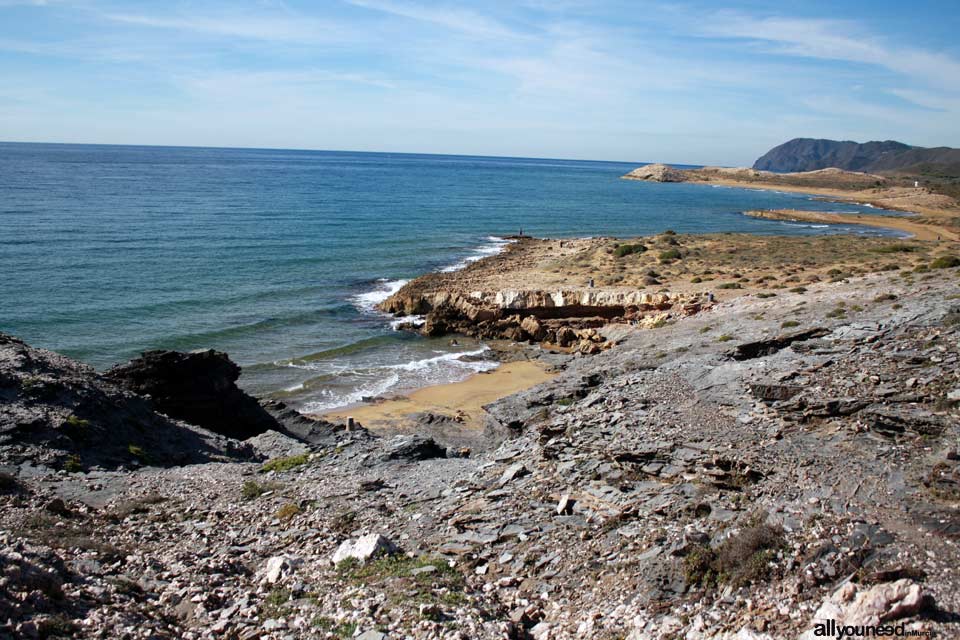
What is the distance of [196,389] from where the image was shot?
24469mm

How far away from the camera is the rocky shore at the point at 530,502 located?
9820 millimetres

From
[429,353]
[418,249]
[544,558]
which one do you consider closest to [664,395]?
[544,558]

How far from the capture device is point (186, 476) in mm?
17250

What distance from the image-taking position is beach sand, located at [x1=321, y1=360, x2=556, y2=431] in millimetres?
27873

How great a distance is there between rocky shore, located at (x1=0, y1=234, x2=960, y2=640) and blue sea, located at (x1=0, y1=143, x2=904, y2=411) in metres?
11.3

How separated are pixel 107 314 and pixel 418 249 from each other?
33.0 meters

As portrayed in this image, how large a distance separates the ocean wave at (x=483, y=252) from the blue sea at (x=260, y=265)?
61cm

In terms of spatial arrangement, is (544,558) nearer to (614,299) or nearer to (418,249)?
(614,299)

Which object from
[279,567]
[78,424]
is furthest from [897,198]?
[279,567]

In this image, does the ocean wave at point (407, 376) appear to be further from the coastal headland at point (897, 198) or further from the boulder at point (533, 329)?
the coastal headland at point (897, 198)

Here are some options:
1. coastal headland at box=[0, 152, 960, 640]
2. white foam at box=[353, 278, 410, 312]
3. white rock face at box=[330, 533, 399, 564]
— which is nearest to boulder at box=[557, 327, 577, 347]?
coastal headland at box=[0, 152, 960, 640]

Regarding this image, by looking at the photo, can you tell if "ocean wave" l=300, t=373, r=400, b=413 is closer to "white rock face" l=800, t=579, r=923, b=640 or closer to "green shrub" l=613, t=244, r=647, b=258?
"white rock face" l=800, t=579, r=923, b=640

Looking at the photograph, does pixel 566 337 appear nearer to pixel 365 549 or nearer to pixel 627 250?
pixel 627 250

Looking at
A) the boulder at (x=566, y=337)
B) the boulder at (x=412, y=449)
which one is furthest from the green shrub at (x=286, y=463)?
the boulder at (x=566, y=337)
